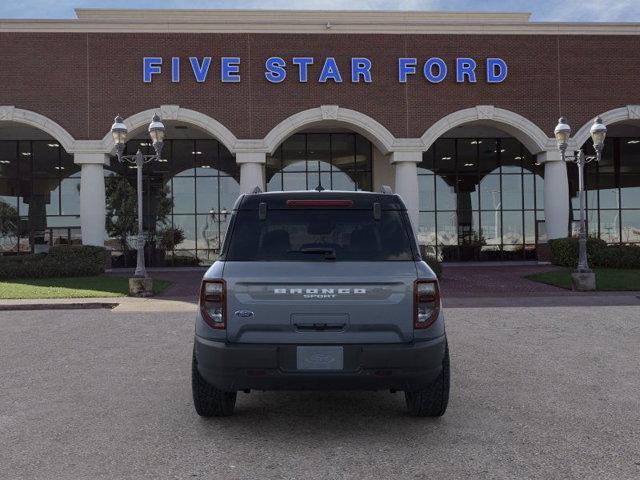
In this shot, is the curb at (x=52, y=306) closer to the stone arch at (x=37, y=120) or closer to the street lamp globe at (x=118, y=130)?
the street lamp globe at (x=118, y=130)

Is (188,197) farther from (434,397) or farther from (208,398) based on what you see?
(434,397)

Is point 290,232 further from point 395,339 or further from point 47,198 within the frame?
point 47,198

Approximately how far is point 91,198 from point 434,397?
21.6 metres

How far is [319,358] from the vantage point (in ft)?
14.0

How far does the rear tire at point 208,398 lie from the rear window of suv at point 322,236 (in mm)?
1099

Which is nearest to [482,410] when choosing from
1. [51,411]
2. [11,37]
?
[51,411]

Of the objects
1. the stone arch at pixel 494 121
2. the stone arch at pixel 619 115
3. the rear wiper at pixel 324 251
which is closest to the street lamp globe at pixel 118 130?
the stone arch at pixel 494 121

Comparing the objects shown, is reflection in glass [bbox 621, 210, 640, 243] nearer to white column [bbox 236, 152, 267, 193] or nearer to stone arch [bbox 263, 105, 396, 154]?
stone arch [bbox 263, 105, 396, 154]

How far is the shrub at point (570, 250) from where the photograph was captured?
71.9 ft

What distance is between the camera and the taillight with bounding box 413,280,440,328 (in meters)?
4.34

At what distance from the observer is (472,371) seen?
689 centimetres

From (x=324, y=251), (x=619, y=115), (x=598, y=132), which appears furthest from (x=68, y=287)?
(x=619, y=115)

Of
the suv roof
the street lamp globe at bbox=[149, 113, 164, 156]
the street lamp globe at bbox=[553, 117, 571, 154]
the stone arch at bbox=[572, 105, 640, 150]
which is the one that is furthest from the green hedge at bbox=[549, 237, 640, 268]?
the suv roof

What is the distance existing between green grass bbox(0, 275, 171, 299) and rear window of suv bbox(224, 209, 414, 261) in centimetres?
1255
